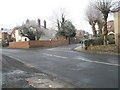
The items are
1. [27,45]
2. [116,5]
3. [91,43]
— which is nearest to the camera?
[116,5]

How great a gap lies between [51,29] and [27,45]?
2505 centimetres

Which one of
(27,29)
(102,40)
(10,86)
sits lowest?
(10,86)

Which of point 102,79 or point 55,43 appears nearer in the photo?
point 102,79

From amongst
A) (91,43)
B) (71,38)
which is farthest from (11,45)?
(91,43)

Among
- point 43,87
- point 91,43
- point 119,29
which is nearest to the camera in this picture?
point 43,87

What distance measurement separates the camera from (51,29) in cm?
6319

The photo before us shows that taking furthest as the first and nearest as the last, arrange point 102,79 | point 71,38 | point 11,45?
point 71,38, point 11,45, point 102,79

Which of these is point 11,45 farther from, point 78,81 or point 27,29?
point 78,81

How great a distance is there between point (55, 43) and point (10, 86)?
121 feet

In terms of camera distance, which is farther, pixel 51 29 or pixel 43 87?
pixel 51 29

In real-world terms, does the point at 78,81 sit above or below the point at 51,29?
below

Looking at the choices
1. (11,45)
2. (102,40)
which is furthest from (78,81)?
(11,45)

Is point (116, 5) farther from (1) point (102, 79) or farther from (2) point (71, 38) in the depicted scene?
(2) point (71, 38)

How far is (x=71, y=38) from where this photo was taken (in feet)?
175
